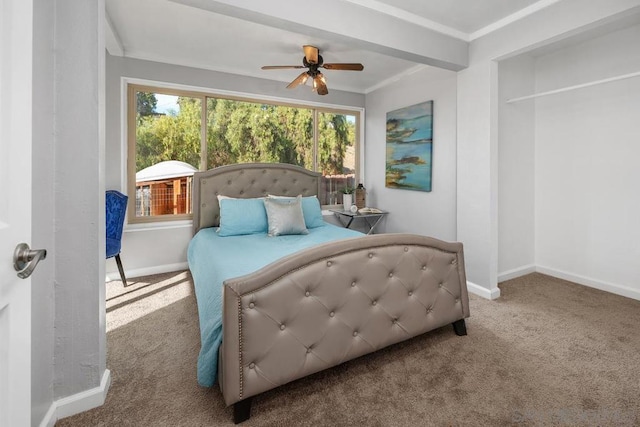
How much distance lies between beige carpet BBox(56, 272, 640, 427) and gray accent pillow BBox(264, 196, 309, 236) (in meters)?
1.08

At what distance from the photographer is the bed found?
150 cm

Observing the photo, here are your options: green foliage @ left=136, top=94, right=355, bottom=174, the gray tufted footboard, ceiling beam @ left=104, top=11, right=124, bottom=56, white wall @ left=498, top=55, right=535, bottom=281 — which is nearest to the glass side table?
green foliage @ left=136, top=94, right=355, bottom=174

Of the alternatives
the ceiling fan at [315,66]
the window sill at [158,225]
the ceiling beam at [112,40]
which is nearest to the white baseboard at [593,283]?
the ceiling fan at [315,66]

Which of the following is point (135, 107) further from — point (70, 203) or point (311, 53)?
point (70, 203)

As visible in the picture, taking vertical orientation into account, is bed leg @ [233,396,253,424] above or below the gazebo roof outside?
below

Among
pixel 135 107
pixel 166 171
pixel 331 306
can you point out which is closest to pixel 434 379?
pixel 331 306

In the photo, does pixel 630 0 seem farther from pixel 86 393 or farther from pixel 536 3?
pixel 86 393

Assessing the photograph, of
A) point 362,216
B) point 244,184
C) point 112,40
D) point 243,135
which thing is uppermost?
point 112,40

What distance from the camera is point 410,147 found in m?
4.08

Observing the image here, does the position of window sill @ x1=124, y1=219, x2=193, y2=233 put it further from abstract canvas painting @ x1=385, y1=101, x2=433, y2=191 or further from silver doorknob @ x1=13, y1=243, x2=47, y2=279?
silver doorknob @ x1=13, y1=243, x2=47, y2=279

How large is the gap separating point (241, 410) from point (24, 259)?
1125mm

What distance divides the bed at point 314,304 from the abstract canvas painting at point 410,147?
1.87 metres

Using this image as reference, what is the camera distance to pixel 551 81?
3.50m

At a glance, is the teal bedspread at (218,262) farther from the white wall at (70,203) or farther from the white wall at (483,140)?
the white wall at (483,140)
